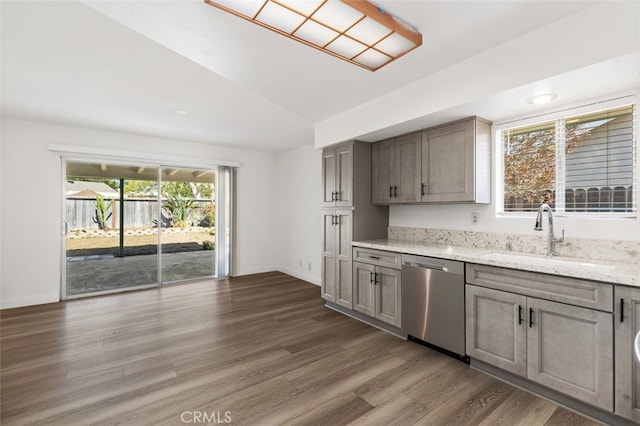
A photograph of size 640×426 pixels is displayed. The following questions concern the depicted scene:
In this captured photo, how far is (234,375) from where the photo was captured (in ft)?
7.63

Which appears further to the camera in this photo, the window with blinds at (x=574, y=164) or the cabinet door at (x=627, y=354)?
the window with blinds at (x=574, y=164)

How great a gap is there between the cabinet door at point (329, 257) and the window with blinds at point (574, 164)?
1.99 metres

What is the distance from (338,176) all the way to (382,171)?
1.89ft

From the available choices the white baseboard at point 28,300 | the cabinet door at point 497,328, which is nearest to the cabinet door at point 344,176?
the cabinet door at point 497,328

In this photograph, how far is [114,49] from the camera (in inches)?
90.7

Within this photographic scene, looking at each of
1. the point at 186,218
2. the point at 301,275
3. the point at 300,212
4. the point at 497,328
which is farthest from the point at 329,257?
the point at 186,218

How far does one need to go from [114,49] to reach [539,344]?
12.6 ft

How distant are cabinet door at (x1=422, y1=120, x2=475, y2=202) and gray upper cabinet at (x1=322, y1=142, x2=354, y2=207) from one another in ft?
3.02

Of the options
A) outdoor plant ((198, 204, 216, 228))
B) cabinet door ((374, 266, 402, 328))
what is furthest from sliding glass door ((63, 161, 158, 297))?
cabinet door ((374, 266, 402, 328))

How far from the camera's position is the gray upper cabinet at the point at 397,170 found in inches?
126

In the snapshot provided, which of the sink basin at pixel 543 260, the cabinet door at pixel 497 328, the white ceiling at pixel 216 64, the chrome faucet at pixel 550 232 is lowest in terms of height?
the cabinet door at pixel 497 328

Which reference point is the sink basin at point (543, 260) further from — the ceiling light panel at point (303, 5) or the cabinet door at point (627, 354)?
the ceiling light panel at point (303, 5)

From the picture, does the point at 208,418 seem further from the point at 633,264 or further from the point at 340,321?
the point at 633,264

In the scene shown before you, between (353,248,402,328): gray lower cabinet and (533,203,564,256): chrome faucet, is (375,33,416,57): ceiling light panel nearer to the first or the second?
(533,203,564,256): chrome faucet
